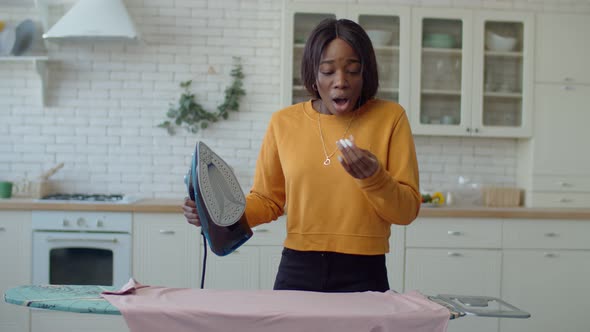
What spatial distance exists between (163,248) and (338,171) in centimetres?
208

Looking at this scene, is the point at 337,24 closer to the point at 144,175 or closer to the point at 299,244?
the point at 299,244

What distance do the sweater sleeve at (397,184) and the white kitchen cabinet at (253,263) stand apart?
1934 mm

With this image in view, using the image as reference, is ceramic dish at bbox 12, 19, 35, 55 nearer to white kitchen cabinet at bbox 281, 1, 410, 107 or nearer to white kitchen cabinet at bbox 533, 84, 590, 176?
white kitchen cabinet at bbox 281, 1, 410, 107

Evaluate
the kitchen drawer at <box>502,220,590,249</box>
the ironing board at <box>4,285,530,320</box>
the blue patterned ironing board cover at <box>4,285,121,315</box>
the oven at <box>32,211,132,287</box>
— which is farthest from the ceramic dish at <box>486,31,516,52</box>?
the blue patterned ironing board cover at <box>4,285,121,315</box>

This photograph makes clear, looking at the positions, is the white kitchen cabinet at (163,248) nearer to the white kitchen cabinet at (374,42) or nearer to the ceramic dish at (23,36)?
the white kitchen cabinet at (374,42)

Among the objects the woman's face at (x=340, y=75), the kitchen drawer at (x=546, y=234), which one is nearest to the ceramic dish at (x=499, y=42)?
the kitchen drawer at (x=546, y=234)

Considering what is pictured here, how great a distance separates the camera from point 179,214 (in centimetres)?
341

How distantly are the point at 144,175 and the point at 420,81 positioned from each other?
1.86 m

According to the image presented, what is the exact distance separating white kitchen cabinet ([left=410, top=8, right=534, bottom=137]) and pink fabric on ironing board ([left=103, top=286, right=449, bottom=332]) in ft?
8.26

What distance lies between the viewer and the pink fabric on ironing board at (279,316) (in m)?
1.32

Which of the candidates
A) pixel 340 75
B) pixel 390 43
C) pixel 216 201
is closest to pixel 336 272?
pixel 216 201

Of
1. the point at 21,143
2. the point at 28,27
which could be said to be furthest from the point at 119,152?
the point at 28,27

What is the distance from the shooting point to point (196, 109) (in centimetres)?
391

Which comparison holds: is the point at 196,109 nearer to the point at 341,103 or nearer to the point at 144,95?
the point at 144,95
